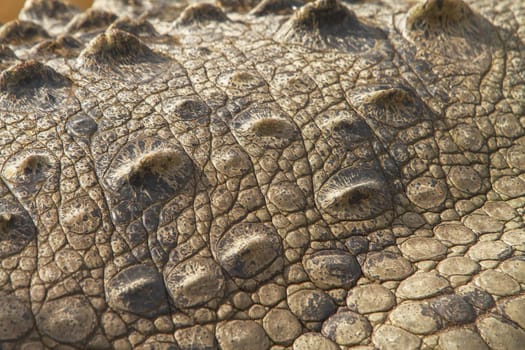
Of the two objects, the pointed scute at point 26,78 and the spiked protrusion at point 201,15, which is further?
the spiked protrusion at point 201,15

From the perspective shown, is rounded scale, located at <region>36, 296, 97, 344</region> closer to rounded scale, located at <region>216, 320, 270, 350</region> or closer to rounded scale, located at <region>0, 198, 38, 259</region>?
rounded scale, located at <region>0, 198, 38, 259</region>

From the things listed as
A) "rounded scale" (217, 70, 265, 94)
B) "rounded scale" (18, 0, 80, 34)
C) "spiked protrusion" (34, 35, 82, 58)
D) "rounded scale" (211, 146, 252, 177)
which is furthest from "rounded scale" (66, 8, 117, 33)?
"rounded scale" (211, 146, 252, 177)

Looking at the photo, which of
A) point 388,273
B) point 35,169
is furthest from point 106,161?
point 388,273

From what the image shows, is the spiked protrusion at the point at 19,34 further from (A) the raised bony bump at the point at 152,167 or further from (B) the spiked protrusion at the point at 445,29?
(B) the spiked protrusion at the point at 445,29

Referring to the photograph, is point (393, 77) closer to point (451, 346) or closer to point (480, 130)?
point (480, 130)

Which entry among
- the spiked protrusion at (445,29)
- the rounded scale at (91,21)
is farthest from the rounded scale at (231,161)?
the rounded scale at (91,21)

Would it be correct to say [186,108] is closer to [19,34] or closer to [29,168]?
[29,168]

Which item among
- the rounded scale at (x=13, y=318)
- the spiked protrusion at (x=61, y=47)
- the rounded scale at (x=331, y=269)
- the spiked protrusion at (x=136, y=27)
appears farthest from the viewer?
the spiked protrusion at (x=136, y=27)

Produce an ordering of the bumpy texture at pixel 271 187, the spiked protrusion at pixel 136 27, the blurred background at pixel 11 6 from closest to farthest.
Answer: the bumpy texture at pixel 271 187
the spiked protrusion at pixel 136 27
the blurred background at pixel 11 6
